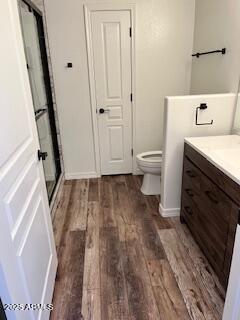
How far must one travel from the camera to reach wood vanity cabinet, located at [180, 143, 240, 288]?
4.61ft

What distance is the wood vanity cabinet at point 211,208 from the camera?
1404 millimetres

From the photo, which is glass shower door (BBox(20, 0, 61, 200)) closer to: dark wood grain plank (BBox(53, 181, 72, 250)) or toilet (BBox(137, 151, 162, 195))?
dark wood grain plank (BBox(53, 181, 72, 250))

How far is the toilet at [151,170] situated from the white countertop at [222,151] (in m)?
0.74

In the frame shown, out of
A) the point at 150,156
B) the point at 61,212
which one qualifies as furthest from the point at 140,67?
the point at 61,212

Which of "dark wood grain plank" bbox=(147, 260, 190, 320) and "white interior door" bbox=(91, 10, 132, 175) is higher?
"white interior door" bbox=(91, 10, 132, 175)

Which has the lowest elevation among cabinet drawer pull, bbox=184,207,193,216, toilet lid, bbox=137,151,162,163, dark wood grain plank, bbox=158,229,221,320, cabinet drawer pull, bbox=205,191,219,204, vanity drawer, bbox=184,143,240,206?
dark wood grain plank, bbox=158,229,221,320

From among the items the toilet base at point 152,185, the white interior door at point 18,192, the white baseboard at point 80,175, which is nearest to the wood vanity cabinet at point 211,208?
the toilet base at point 152,185

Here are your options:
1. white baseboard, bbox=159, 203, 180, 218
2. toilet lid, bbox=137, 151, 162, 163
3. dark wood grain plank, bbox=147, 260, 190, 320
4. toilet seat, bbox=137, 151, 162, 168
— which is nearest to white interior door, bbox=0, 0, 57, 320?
dark wood grain plank, bbox=147, 260, 190, 320

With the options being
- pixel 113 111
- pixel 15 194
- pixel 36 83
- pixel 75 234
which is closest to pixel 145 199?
pixel 75 234

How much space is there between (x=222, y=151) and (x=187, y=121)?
49cm

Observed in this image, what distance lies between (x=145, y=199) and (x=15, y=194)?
1924 mm

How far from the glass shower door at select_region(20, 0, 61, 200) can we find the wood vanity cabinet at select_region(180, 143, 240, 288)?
129 cm

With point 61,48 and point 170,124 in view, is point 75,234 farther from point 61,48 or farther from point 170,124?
point 61,48

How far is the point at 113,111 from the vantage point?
10.4 feet
